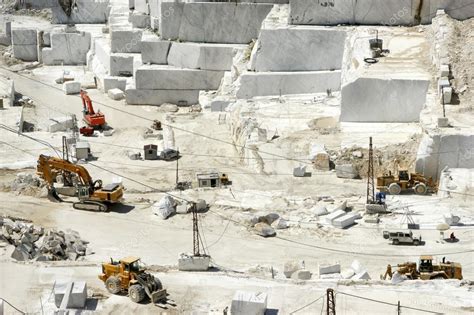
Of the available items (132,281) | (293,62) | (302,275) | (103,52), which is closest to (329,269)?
(302,275)

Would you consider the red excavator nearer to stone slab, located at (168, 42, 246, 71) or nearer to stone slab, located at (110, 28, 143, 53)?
stone slab, located at (168, 42, 246, 71)

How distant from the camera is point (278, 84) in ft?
156

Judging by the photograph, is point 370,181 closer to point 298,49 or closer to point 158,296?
point 298,49

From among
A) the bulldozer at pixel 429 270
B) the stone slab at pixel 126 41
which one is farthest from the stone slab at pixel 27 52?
the bulldozer at pixel 429 270

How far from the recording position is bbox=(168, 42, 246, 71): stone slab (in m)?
51.7

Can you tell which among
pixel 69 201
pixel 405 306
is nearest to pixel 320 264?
pixel 405 306

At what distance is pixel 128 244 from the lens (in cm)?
3434

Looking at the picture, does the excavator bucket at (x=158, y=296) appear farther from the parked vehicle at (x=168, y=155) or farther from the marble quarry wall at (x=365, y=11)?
the marble quarry wall at (x=365, y=11)

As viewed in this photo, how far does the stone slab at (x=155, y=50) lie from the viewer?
173ft

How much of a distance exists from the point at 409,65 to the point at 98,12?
2450 cm

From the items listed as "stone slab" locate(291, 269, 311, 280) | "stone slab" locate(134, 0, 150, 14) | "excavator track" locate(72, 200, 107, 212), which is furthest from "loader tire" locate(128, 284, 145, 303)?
"stone slab" locate(134, 0, 150, 14)

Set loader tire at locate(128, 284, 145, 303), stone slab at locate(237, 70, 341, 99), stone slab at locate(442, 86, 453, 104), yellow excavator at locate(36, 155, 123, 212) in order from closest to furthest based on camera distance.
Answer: loader tire at locate(128, 284, 145, 303), yellow excavator at locate(36, 155, 123, 212), stone slab at locate(442, 86, 453, 104), stone slab at locate(237, 70, 341, 99)

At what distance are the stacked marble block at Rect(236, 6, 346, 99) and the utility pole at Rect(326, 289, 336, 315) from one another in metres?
21.0

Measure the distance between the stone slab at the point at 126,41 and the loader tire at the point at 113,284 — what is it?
27201 mm
